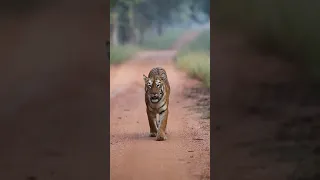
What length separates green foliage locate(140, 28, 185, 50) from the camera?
96.0 inches

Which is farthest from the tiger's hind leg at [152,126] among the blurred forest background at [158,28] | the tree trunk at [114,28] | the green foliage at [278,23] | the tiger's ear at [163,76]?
the green foliage at [278,23]

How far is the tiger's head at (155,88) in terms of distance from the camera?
8.05 ft

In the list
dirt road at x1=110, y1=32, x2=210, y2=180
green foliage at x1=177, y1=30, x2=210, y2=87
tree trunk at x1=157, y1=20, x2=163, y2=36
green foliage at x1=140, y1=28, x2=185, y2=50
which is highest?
tree trunk at x1=157, y1=20, x2=163, y2=36

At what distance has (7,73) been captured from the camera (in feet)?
7.59

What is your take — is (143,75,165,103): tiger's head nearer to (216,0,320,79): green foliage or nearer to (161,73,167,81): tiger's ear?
(161,73,167,81): tiger's ear

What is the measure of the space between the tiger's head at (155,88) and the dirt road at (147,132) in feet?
0.12

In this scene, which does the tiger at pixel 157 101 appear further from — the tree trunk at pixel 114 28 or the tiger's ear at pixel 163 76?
the tree trunk at pixel 114 28

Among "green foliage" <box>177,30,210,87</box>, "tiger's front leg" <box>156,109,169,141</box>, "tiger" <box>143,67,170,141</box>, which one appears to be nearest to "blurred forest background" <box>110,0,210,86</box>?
"green foliage" <box>177,30,210,87</box>

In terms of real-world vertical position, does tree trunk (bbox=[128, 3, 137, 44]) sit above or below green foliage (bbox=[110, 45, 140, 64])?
above

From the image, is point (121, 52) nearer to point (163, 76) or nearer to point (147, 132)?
point (163, 76)

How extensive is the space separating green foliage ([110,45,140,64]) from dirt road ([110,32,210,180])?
3 centimetres

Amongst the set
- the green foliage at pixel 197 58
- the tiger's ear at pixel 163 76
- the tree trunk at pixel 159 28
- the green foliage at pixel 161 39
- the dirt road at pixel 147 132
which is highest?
the tree trunk at pixel 159 28

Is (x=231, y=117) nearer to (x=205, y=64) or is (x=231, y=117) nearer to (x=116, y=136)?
(x=205, y=64)

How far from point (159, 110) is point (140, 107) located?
0.31ft
